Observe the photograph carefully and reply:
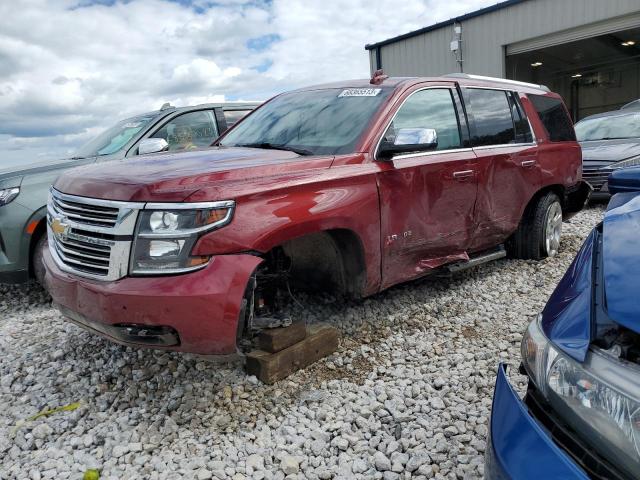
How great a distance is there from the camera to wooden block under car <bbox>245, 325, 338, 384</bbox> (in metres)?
2.86

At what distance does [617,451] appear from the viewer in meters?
1.22

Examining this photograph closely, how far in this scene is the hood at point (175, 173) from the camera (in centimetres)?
238

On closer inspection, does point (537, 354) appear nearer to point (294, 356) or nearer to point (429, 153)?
point (294, 356)

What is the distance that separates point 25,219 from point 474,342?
12.1 feet

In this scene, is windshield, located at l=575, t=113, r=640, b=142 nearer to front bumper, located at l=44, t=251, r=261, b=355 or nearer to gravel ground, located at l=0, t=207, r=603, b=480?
gravel ground, located at l=0, t=207, r=603, b=480

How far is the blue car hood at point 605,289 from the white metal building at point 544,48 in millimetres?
14553

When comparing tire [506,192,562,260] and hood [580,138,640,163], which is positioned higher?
hood [580,138,640,163]

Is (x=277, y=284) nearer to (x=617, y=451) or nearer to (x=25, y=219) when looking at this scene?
(x=617, y=451)

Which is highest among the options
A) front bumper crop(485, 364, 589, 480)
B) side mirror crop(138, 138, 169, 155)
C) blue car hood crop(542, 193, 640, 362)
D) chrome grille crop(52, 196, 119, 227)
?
side mirror crop(138, 138, 169, 155)

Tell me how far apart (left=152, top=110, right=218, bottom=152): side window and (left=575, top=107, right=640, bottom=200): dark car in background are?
547cm

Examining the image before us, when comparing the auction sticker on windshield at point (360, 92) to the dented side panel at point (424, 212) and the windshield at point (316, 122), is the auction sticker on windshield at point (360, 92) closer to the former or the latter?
the windshield at point (316, 122)

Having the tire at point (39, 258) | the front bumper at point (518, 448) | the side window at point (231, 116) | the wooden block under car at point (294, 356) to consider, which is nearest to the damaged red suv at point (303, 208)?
the wooden block under car at point (294, 356)

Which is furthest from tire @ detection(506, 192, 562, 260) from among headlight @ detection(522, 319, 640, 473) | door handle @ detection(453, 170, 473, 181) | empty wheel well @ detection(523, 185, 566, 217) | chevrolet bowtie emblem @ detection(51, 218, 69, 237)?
chevrolet bowtie emblem @ detection(51, 218, 69, 237)

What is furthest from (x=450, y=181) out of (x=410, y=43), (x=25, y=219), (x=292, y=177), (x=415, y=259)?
(x=410, y=43)
